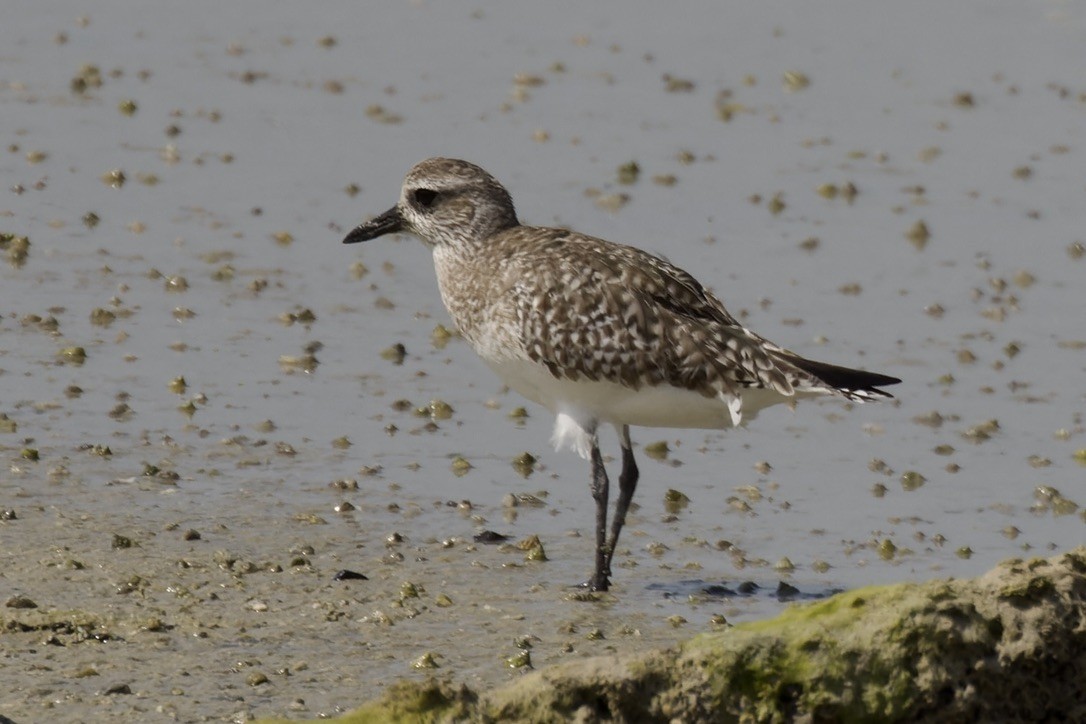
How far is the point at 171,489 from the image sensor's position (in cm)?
1178

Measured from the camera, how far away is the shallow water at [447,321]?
33.9 ft

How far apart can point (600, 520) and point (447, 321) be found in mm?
4861

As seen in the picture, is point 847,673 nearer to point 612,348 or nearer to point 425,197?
point 612,348

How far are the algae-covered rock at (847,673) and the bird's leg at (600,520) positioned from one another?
11.9 feet

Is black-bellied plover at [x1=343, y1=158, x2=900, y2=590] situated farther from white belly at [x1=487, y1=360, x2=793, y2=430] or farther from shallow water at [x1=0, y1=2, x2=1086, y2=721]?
shallow water at [x1=0, y1=2, x2=1086, y2=721]

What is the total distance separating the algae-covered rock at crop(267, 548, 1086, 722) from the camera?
22.4ft

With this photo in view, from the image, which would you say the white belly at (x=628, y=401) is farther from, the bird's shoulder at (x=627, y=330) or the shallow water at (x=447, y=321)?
the shallow water at (x=447, y=321)

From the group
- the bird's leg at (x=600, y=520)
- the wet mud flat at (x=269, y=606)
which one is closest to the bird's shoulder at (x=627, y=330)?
the bird's leg at (x=600, y=520)

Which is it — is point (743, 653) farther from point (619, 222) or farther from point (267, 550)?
point (619, 222)

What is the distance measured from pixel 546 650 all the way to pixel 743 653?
2943mm

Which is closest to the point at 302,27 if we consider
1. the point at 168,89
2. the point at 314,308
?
the point at 168,89

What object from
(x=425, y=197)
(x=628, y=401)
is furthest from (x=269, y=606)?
(x=425, y=197)

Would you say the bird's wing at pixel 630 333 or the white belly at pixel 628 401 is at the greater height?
the bird's wing at pixel 630 333

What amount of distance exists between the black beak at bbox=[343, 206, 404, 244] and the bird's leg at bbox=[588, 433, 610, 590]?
2.05 m
